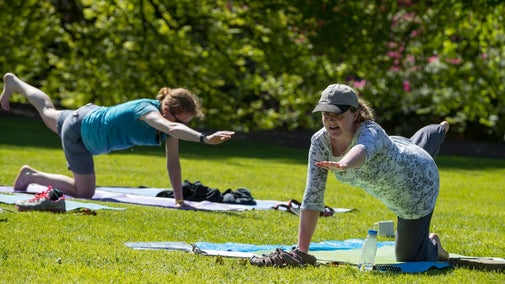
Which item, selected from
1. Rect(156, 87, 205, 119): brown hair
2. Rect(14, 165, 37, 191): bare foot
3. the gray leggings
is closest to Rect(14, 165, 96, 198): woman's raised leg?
Rect(14, 165, 37, 191): bare foot

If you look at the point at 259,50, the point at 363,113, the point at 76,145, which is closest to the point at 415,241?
the point at 363,113

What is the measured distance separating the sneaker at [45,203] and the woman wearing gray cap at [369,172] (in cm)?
288

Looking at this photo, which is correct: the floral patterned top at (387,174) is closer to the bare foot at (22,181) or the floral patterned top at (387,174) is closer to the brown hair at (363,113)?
the brown hair at (363,113)

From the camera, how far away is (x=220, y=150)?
21062 millimetres

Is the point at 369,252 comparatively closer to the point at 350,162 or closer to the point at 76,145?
the point at 350,162

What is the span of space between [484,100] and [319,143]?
16212mm

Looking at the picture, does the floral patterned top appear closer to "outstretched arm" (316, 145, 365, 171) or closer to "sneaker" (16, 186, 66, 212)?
"outstretched arm" (316, 145, 365, 171)

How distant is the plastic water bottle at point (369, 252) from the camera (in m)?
6.71

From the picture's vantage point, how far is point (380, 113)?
79.8ft

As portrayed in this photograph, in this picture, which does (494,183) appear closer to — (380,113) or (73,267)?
(380,113)

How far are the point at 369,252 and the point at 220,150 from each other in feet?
47.1

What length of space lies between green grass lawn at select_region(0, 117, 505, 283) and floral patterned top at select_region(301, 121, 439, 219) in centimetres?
52

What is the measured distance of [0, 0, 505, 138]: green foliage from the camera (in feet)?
71.7

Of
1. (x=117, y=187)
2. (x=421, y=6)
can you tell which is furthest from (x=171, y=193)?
(x=421, y=6)
